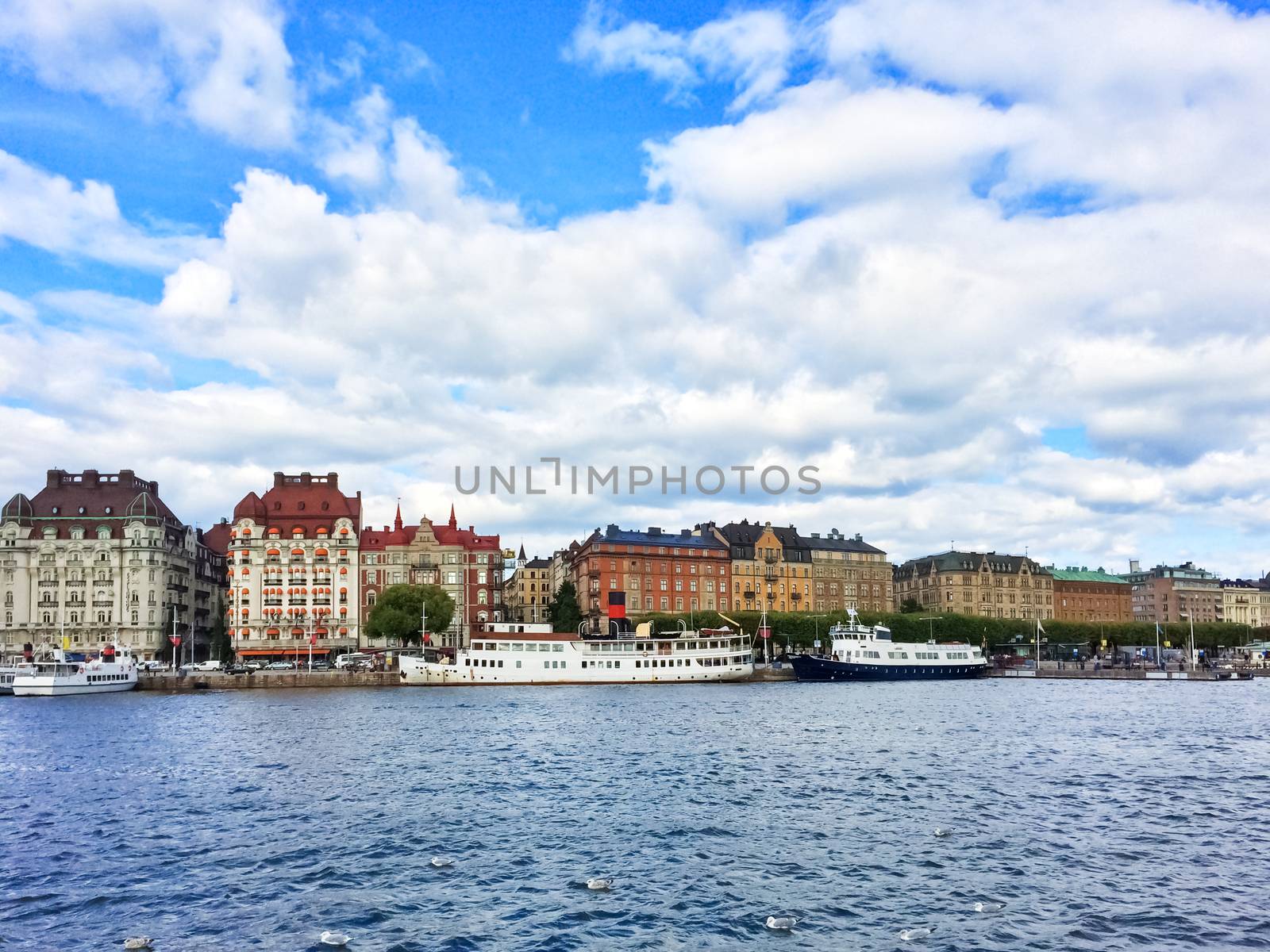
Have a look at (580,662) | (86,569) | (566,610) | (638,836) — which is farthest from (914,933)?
(86,569)

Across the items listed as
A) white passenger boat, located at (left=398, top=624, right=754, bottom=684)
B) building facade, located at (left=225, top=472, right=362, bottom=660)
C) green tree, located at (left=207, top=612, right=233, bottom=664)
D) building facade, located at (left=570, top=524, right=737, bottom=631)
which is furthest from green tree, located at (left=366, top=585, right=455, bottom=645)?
green tree, located at (left=207, top=612, right=233, bottom=664)

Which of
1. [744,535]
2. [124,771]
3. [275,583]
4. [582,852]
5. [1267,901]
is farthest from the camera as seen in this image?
[744,535]

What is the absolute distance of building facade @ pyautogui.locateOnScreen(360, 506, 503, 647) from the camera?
165 meters

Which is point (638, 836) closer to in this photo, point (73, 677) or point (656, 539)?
point (73, 677)

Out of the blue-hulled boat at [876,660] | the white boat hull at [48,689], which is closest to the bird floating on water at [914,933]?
the blue-hulled boat at [876,660]

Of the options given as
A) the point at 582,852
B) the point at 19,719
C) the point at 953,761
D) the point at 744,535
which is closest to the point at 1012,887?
the point at 582,852

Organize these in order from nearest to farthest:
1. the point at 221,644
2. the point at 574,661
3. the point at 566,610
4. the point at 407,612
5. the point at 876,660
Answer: the point at 574,661
the point at 876,660
the point at 407,612
the point at 566,610
the point at 221,644

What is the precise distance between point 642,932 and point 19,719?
→ 71906mm

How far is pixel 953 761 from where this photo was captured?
1948 inches

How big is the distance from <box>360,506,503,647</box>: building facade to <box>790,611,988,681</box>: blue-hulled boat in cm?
5718

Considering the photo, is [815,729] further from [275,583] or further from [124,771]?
[275,583]

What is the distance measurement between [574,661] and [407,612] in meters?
28.0

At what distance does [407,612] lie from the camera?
138 m

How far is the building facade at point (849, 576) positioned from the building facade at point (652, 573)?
2028 centimetres
